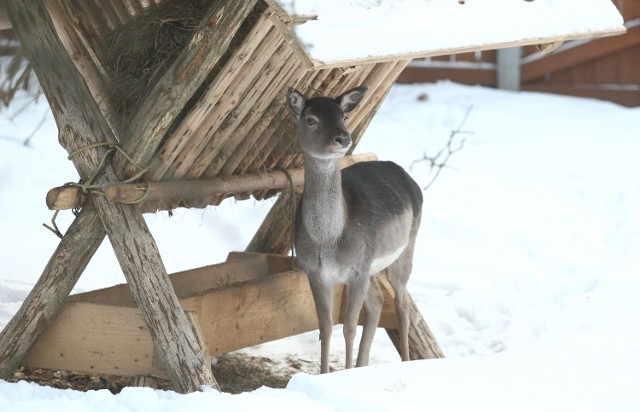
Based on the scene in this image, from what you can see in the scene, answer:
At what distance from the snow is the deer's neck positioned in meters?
0.98

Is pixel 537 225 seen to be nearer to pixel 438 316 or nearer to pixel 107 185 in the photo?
pixel 438 316

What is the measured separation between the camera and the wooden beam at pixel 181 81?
439cm

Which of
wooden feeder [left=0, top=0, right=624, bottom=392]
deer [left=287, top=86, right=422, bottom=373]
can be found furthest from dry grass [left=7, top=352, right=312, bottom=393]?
deer [left=287, top=86, right=422, bottom=373]

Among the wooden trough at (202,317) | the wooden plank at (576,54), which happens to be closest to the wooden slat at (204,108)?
the wooden trough at (202,317)

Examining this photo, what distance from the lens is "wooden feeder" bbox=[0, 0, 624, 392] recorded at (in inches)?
182

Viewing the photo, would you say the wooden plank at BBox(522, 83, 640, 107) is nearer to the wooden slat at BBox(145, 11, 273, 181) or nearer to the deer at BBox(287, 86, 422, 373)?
the deer at BBox(287, 86, 422, 373)

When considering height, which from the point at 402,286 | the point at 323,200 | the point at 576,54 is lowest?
the point at 576,54

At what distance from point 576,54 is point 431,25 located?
29.4 ft

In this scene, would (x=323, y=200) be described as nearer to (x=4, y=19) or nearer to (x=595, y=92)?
(x=4, y=19)

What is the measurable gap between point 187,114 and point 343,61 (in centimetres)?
135

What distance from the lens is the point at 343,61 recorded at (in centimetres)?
375

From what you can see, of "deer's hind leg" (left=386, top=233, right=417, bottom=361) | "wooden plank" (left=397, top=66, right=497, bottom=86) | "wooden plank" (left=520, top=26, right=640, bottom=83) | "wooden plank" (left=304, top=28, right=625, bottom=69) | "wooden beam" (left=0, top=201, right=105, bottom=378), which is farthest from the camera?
Answer: "wooden plank" (left=397, top=66, right=497, bottom=86)

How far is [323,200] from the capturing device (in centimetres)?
518

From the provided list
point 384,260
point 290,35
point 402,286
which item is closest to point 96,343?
point 384,260
